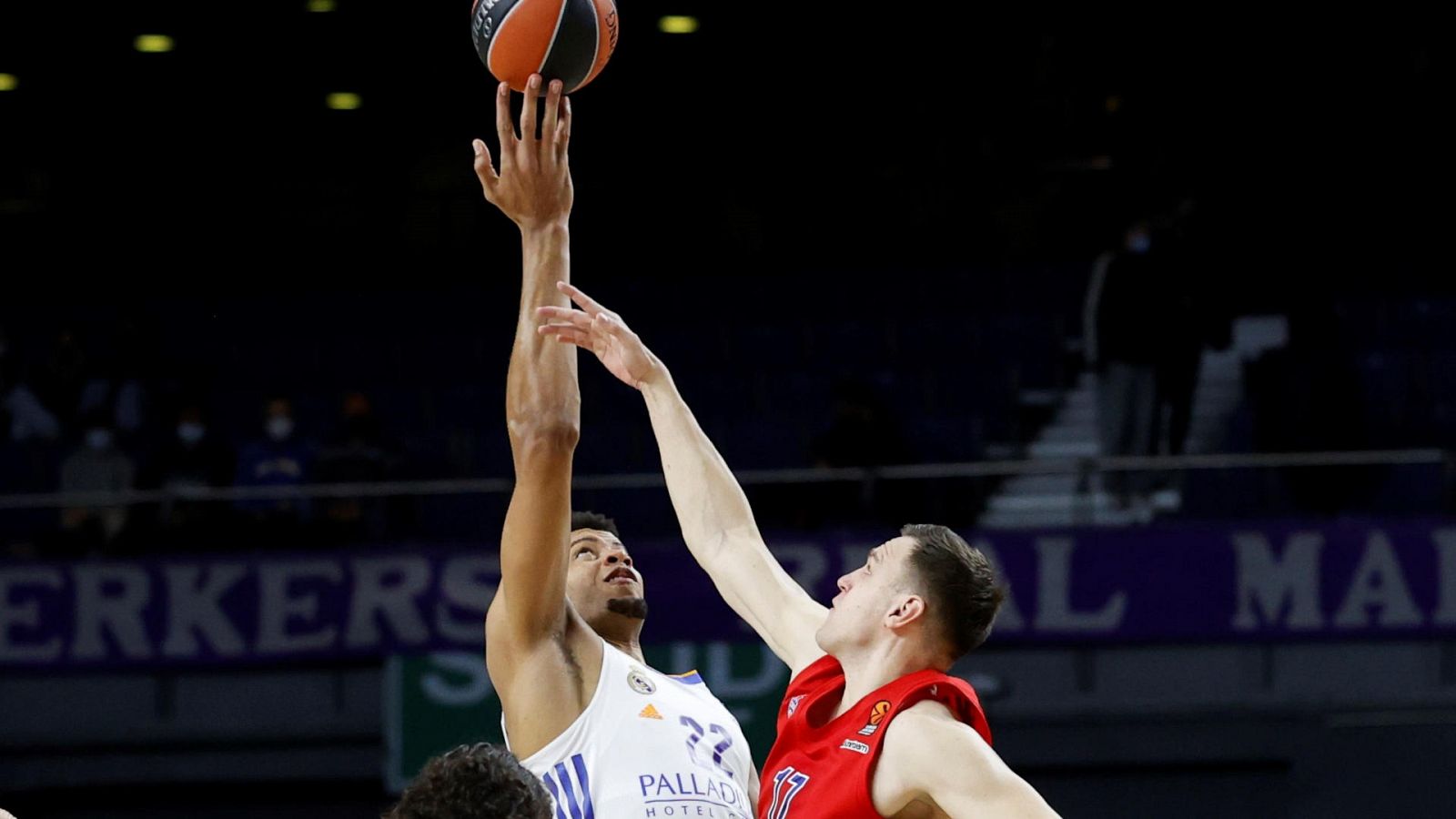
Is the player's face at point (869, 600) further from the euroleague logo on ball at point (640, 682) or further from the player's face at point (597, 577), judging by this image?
the player's face at point (597, 577)

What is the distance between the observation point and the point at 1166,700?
1005 centimetres

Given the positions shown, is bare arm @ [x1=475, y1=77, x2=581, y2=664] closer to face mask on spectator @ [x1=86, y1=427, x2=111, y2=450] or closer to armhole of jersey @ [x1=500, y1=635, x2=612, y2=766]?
armhole of jersey @ [x1=500, y1=635, x2=612, y2=766]

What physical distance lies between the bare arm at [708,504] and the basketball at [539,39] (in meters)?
0.51

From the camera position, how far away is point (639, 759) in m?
4.05

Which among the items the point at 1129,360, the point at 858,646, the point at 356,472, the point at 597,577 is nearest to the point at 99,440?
the point at 356,472

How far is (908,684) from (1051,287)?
387 inches

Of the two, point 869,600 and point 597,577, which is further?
point 597,577

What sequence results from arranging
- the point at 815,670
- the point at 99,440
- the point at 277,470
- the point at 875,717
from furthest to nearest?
the point at 99,440, the point at 277,470, the point at 815,670, the point at 875,717

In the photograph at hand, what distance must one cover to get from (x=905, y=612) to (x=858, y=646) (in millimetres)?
128

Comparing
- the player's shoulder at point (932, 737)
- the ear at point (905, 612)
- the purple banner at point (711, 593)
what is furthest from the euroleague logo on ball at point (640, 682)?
the purple banner at point (711, 593)

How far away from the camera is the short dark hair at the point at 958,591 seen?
367 cm

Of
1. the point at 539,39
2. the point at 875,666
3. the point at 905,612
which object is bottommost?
the point at 875,666

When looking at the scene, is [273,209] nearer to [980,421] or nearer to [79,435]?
[79,435]

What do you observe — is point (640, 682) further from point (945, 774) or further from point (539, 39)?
point (539, 39)
